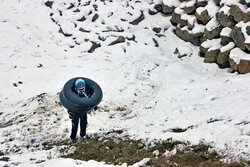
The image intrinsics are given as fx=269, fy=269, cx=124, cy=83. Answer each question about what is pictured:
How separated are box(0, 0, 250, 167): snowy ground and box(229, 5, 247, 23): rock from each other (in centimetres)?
228

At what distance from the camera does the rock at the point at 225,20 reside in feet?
40.1

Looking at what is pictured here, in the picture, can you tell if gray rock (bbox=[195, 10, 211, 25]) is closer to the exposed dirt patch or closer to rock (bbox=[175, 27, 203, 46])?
rock (bbox=[175, 27, 203, 46])

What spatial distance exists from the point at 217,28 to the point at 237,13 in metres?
1.19

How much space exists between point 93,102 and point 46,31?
10.2m

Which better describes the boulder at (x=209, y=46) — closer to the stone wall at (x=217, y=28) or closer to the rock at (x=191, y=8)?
the stone wall at (x=217, y=28)

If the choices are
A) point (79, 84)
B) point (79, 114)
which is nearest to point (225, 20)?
point (79, 84)

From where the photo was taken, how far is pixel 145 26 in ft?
51.8

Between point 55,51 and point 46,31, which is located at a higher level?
point 46,31

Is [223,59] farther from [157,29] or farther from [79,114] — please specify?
[79,114]

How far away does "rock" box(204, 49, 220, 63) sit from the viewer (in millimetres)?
12430

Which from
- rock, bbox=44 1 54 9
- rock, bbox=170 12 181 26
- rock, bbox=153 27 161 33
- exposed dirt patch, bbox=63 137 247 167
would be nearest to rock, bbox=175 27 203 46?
rock, bbox=170 12 181 26

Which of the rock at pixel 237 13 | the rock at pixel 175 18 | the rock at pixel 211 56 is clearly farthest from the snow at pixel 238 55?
the rock at pixel 175 18

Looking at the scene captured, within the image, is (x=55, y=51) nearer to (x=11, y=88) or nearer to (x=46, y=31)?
(x=46, y=31)

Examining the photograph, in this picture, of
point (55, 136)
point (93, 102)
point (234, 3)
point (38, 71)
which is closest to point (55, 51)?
point (38, 71)
